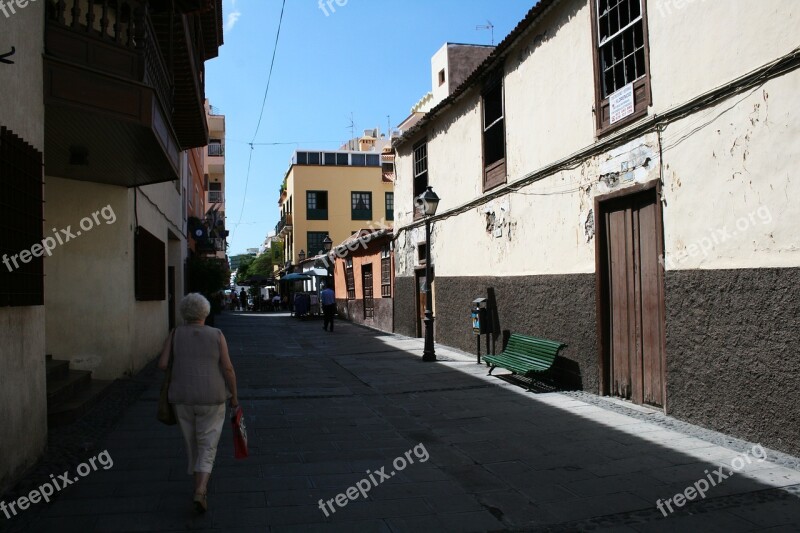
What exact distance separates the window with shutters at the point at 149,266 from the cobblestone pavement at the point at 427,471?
6.80 feet

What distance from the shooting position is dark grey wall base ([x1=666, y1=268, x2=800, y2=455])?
5352 millimetres

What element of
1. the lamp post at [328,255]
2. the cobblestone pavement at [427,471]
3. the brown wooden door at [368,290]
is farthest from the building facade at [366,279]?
the cobblestone pavement at [427,471]

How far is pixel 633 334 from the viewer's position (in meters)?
7.69

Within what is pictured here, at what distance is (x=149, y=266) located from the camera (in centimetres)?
1115

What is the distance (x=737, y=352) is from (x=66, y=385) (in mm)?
7194

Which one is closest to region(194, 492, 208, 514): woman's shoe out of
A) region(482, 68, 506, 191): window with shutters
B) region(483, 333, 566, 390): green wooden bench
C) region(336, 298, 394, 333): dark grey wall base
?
region(483, 333, 566, 390): green wooden bench

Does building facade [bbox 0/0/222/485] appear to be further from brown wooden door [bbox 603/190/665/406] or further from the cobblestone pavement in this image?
brown wooden door [bbox 603/190/665/406]

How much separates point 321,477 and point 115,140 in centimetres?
458

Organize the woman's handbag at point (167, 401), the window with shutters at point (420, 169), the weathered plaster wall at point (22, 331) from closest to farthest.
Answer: the woman's handbag at point (167, 401), the weathered plaster wall at point (22, 331), the window with shutters at point (420, 169)

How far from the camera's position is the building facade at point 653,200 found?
5555 millimetres

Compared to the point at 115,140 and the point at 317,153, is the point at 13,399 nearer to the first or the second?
the point at 115,140

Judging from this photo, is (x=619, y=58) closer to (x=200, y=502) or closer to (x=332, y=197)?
(x=200, y=502)

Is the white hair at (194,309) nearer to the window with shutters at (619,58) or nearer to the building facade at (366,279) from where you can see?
the window with shutters at (619,58)

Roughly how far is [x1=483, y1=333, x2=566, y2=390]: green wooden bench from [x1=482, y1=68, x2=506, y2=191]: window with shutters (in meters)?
3.09
